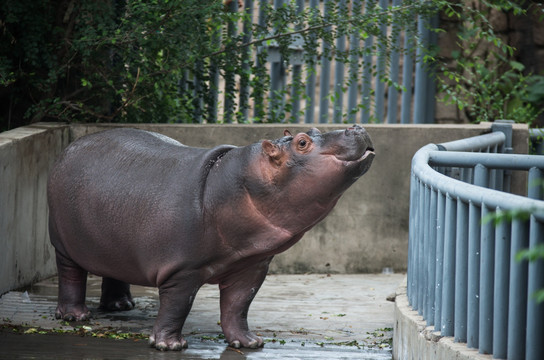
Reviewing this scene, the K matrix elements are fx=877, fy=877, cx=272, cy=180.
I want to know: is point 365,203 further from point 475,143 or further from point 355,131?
point 355,131

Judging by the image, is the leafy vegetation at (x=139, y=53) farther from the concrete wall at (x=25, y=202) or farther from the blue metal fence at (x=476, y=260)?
the blue metal fence at (x=476, y=260)

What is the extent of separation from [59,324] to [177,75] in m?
Answer: 2.62

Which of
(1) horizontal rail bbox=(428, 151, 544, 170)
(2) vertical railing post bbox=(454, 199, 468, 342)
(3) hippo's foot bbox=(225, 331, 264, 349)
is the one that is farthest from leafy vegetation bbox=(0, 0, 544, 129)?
(2) vertical railing post bbox=(454, 199, 468, 342)

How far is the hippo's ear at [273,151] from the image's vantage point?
431 centimetres

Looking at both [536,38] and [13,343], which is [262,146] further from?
[536,38]

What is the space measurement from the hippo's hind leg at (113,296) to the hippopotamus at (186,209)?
0.87 feet

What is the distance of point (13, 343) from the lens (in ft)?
15.3

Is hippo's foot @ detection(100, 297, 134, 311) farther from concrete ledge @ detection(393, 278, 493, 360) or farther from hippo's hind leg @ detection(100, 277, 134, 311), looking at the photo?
concrete ledge @ detection(393, 278, 493, 360)

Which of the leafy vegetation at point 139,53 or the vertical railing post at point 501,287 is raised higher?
the leafy vegetation at point 139,53

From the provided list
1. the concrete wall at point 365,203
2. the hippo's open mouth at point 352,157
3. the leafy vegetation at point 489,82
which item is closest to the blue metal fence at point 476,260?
the hippo's open mouth at point 352,157

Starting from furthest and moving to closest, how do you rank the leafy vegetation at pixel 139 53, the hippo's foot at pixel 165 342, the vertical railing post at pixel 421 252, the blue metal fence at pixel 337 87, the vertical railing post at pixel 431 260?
the blue metal fence at pixel 337 87 < the leafy vegetation at pixel 139 53 < the hippo's foot at pixel 165 342 < the vertical railing post at pixel 421 252 < the vertical railing post at pixel 431 260

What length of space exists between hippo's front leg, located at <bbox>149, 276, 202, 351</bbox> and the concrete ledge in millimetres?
1076

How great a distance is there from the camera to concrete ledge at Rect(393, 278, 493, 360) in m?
3.41

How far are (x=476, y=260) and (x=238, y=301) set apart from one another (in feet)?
5.97
